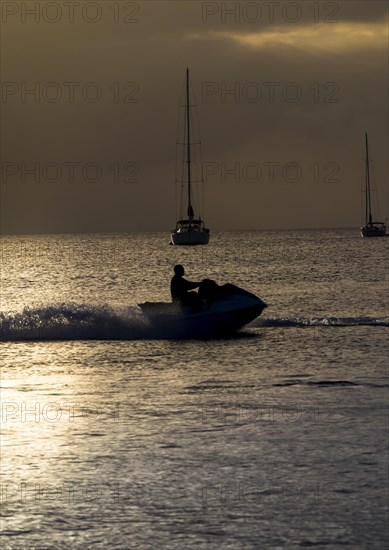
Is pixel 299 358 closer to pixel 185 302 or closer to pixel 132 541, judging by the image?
pixel 185 302

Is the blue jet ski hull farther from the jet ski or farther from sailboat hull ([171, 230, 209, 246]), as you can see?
sailboat hull ([171, 230, 209, 246])

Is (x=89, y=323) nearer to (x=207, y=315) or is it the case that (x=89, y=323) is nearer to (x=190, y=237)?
(x=207, y=315)

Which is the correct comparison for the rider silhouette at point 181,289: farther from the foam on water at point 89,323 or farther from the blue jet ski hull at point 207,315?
the foam on water at point 89,323

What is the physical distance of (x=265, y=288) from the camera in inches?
2657

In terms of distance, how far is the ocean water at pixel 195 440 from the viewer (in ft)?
38.9

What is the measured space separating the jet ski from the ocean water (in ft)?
1.83

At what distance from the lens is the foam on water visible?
34.2 metres

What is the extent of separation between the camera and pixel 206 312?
105 ft

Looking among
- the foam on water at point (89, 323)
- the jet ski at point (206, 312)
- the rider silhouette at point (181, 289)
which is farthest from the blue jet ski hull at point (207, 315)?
the foam on water at point (89, 323)

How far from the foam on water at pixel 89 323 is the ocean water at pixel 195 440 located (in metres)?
0.20

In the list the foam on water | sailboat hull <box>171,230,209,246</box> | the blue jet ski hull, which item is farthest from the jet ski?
sailboat hull <box>171,230,209,246</box>

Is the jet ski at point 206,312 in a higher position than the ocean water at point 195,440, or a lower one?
higher

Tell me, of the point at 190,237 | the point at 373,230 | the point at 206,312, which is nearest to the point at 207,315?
the point at 206,312

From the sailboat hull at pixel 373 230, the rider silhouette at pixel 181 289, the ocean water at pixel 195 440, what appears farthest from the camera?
the sailboat hull at pixel 373 230
